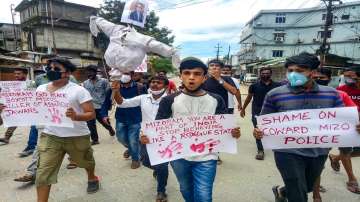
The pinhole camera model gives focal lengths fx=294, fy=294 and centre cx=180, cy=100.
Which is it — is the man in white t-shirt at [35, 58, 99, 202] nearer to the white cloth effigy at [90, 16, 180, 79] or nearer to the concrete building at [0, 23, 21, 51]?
the white cloth effigy at [90, 16, 180, 79]

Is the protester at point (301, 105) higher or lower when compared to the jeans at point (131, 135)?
higher

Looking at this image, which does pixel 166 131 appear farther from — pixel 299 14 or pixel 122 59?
pixel 299 14

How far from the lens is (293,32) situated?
57.4 m

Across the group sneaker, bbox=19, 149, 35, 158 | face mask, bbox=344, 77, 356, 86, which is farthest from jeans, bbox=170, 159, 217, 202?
sneaker, bbox=19, 149, 35, 158

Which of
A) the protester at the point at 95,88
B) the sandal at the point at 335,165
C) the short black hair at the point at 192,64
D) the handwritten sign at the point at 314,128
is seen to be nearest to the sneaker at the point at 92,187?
the short black hair at the point at 192,64

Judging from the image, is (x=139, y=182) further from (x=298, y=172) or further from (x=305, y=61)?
(x=305, y=61)

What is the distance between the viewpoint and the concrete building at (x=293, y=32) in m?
50.2

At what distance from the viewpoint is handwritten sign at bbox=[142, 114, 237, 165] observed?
9.14 feet

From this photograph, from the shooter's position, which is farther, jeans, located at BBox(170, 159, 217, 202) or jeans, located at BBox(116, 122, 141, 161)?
jeans, located at BBox(116, 122, 141, 161)

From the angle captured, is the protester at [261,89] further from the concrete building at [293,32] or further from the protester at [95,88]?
the concrete building at [293,32]

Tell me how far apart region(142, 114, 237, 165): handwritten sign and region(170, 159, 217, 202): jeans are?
11 cm

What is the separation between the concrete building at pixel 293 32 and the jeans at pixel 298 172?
176 ft

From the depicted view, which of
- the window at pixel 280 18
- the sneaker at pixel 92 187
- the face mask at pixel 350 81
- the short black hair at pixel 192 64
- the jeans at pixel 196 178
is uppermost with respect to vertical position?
the window at pixel 280 18

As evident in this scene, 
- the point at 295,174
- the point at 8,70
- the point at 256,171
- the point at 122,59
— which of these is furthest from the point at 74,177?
the point at 8,70
